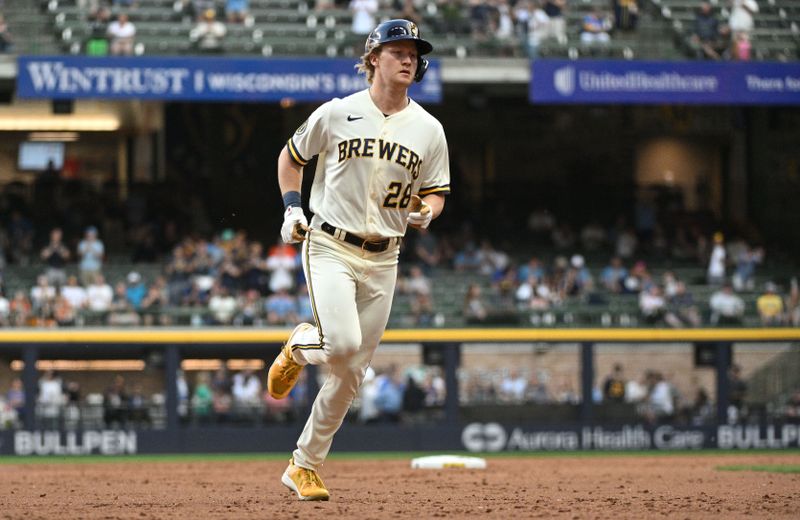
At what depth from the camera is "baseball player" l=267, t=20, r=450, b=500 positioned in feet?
24.0

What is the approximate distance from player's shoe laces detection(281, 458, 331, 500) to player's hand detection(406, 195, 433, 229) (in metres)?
1.61

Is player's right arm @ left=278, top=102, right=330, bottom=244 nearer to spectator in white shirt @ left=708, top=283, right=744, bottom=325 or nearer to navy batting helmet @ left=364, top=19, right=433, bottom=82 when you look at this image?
navy batting helmet @ left=364, top=19, right=433, bottom=82

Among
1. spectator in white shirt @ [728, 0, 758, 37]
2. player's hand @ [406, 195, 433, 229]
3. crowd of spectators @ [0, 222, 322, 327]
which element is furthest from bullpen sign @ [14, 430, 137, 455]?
player's hand @ [406, 195, 433, 229]

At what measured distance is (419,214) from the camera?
7242 millimetres

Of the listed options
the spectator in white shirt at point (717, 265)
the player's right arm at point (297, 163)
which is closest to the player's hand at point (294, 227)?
the player's right arm at point (297, 163)

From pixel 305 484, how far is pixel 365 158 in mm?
1931

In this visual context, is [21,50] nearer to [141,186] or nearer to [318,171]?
[141,186]

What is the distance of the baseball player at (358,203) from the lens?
7316 millimetres

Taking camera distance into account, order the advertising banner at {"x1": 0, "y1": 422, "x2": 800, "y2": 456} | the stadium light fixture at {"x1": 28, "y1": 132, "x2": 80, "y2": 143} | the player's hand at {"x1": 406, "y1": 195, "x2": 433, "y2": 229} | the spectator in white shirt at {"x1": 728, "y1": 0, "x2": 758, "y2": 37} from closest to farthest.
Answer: the player's hand at {"x1": 406, "y1": 195, "x2": 433, "y2": 229} → the advertising banner at {"x1": 0, "y1": 422, "x2": 800, "y2": 456} → the spectator in white shirt at {"x1": 728, "y1": 0, "x2": 758, "y2": 37} → the stadium light fixture at {"x1": 28, "y1": 132, "x2": 80, "y2": 143}

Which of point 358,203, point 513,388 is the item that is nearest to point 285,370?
point 358,203

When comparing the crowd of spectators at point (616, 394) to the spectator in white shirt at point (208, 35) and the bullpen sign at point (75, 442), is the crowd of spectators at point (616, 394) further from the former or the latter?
the spectator in white shirt at point (208, 35)

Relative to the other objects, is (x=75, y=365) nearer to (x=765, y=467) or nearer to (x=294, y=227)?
(x=765, y=467)

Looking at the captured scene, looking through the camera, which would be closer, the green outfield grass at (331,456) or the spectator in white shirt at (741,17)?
the green outfield grass at (331,456)

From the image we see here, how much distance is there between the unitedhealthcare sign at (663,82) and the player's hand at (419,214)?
16.2 meters
